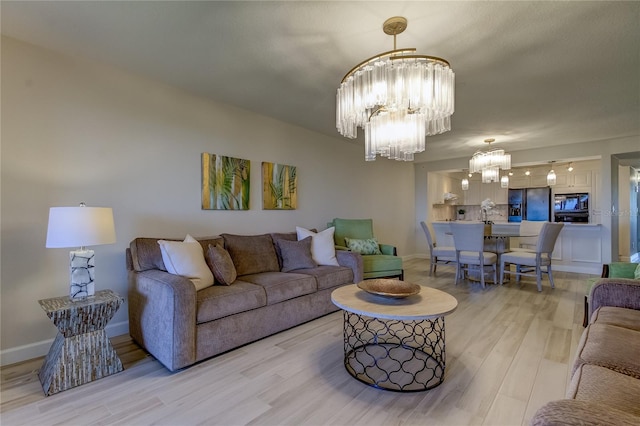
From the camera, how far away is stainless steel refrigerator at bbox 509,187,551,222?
22.7ft

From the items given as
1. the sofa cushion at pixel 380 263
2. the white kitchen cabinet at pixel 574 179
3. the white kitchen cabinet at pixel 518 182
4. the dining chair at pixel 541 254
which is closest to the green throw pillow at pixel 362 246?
the sofa cushion at pixel 380 263

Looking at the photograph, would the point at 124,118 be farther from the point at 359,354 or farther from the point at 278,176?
the point at 359,354

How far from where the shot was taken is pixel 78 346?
76.6 inches

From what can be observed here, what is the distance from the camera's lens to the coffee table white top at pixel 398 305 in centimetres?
172

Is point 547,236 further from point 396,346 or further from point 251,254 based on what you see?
point 251,254

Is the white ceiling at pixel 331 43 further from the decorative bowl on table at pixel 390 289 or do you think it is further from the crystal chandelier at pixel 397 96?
the decorative bowl on table at pixel 390 289

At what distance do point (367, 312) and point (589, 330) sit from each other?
1192 mm

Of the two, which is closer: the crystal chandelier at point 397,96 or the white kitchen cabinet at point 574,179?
the crystal chandelier at point 397,96

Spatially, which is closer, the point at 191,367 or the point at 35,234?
the point at 191,367

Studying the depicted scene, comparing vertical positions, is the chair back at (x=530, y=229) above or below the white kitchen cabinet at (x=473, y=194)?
below

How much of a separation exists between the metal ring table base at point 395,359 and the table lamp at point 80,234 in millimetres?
1868

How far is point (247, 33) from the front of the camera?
214cm

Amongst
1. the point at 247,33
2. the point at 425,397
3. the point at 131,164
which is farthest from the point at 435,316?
the point at 131,164

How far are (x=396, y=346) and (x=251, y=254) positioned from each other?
167 cm
